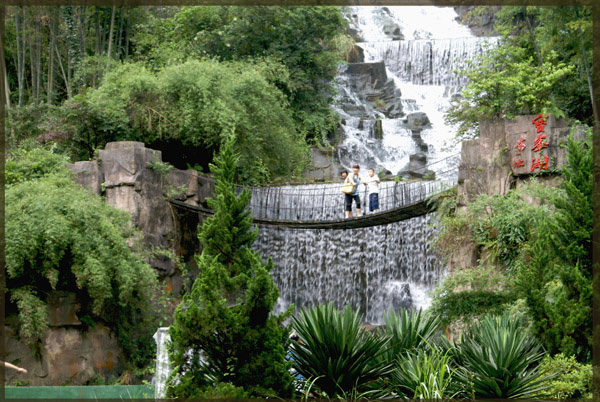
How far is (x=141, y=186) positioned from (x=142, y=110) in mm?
2440

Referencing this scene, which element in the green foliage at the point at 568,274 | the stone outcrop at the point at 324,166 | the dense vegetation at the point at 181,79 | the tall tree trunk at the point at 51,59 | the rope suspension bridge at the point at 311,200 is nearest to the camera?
the green foliage at the point at 568,274

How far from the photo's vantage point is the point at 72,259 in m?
12.5

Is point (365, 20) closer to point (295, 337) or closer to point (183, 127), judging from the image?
point (183, 127)

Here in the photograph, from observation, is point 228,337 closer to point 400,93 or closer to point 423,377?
point 423,377

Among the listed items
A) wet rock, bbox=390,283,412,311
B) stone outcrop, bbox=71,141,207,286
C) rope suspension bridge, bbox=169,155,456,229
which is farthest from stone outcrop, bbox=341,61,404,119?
stone outcrop, bbox=71,141,207,286

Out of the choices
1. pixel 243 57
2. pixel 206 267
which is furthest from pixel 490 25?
pixel 206 267

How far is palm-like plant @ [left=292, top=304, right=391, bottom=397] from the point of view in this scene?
692 cm

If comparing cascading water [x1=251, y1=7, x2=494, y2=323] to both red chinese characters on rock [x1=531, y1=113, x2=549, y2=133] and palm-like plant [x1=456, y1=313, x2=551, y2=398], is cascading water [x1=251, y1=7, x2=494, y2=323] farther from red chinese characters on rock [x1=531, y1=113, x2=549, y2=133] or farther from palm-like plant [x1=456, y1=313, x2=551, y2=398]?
palm-like plant [x1=456, y1=313, x2=551, y2=398]

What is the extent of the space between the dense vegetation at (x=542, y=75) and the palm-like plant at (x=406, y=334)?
973 centimetres

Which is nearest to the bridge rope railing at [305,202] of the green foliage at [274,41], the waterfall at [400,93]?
the waterfall at [400,93]

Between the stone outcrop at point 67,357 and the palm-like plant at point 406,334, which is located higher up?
the palm-like plant at point 406,334

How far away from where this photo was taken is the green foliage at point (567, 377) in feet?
23.4

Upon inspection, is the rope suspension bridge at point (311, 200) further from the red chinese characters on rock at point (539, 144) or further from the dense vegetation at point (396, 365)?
the dense vegetation at point (396, 365)

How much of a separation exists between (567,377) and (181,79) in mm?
11888
